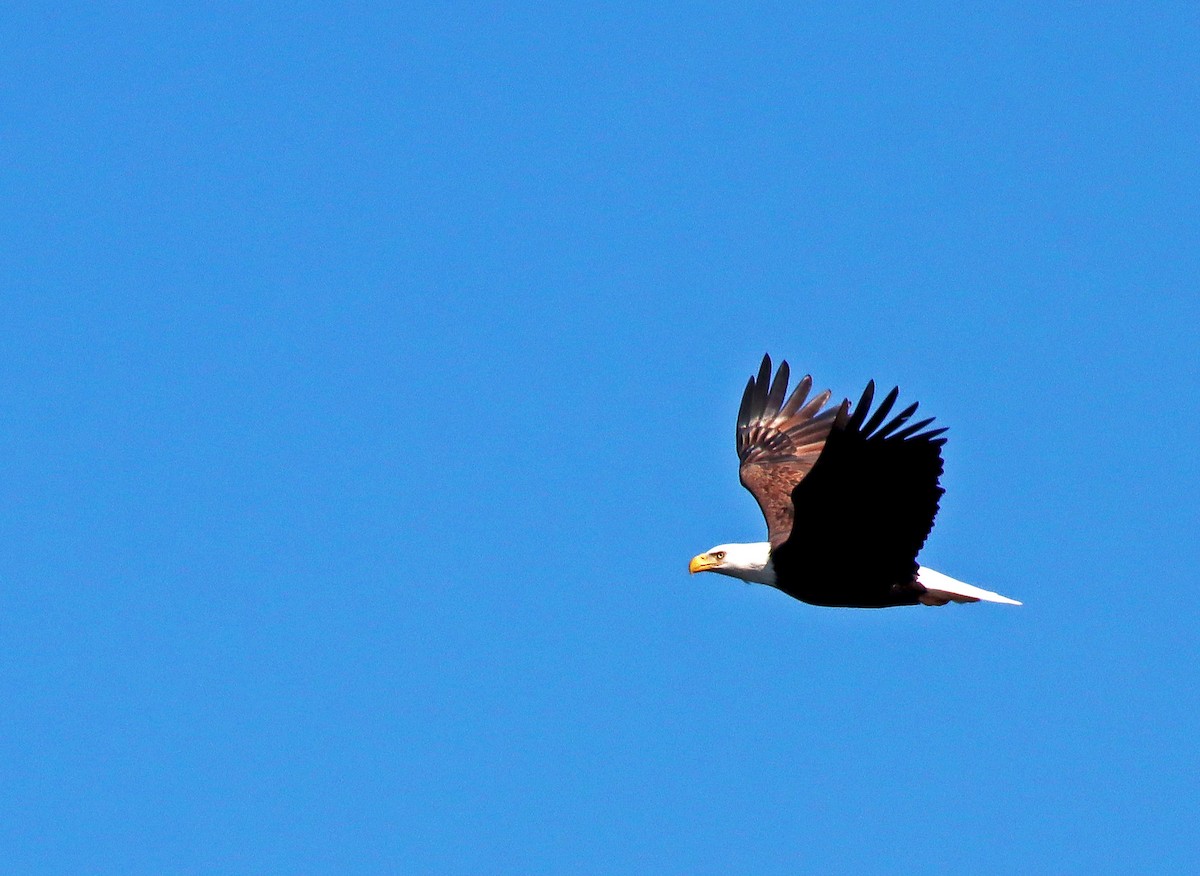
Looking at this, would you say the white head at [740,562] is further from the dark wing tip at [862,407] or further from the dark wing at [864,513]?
the dark wing tip at [862,407]

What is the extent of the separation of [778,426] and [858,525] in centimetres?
376

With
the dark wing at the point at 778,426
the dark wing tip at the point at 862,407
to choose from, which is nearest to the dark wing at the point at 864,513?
the dark wing tip at the point at 862,407

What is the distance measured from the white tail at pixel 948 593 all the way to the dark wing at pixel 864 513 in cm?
12

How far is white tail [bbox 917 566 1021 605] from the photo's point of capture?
15.0 meters

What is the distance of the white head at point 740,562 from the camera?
15.3 meters

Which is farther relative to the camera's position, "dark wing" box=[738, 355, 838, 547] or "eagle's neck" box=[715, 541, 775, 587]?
"dark wing" box=[738, 355, 838, 547]

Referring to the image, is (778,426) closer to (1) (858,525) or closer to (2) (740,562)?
(2) (740,562)

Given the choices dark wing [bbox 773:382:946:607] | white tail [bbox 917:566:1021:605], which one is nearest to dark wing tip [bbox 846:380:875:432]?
dark wing [bbox 773:382:946:607]

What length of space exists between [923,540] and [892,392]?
157cm

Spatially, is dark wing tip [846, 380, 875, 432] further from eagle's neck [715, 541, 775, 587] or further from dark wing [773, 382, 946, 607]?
eagle's neck [715, 541, 775, 587]

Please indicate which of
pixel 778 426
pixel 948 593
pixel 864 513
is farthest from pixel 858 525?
pixel 778 426

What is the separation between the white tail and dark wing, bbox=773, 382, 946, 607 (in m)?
0.12

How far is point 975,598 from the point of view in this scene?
590 inches

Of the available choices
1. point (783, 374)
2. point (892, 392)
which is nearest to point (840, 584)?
point (892, 392)
